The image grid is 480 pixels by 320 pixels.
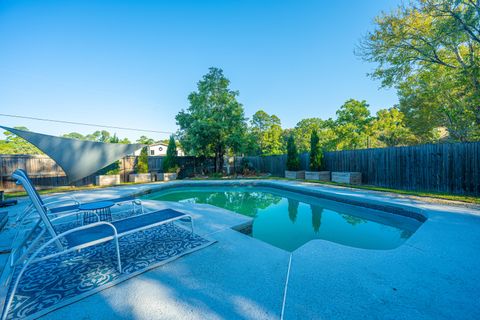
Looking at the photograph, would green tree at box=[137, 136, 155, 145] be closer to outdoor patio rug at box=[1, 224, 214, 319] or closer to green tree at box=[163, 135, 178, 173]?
green tree at box=[163, 135, 178, 173]

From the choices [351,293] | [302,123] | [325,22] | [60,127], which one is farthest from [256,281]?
[302,123]

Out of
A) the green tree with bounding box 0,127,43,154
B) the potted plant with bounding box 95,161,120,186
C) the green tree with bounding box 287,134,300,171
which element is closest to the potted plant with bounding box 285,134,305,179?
the green tree with bounding box 287,134,300,171

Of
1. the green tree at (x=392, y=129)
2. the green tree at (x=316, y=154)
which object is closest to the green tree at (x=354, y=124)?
the green tree at (x=392, y=129)

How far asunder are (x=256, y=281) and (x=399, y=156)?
9.34 m

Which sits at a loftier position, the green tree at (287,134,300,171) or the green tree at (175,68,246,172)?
the green tree at (175,68,246,172)

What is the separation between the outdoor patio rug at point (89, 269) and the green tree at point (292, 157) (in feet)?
35.9

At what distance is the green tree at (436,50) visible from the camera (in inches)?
277

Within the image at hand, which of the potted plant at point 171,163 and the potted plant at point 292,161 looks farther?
the potted plant at point 171,163

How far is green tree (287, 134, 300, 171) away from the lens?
1313 cm

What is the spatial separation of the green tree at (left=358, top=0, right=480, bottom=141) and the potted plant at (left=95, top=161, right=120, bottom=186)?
1581 centimetres

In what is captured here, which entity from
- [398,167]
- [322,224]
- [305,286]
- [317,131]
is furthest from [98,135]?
[305,286]

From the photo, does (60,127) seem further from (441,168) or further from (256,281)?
(441,168)

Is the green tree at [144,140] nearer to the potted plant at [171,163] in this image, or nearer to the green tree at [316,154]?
the potted plant at [171,163]

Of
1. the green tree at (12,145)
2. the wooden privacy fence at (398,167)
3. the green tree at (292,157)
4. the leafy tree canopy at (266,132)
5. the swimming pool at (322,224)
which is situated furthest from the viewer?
the green tree at (12,145)
